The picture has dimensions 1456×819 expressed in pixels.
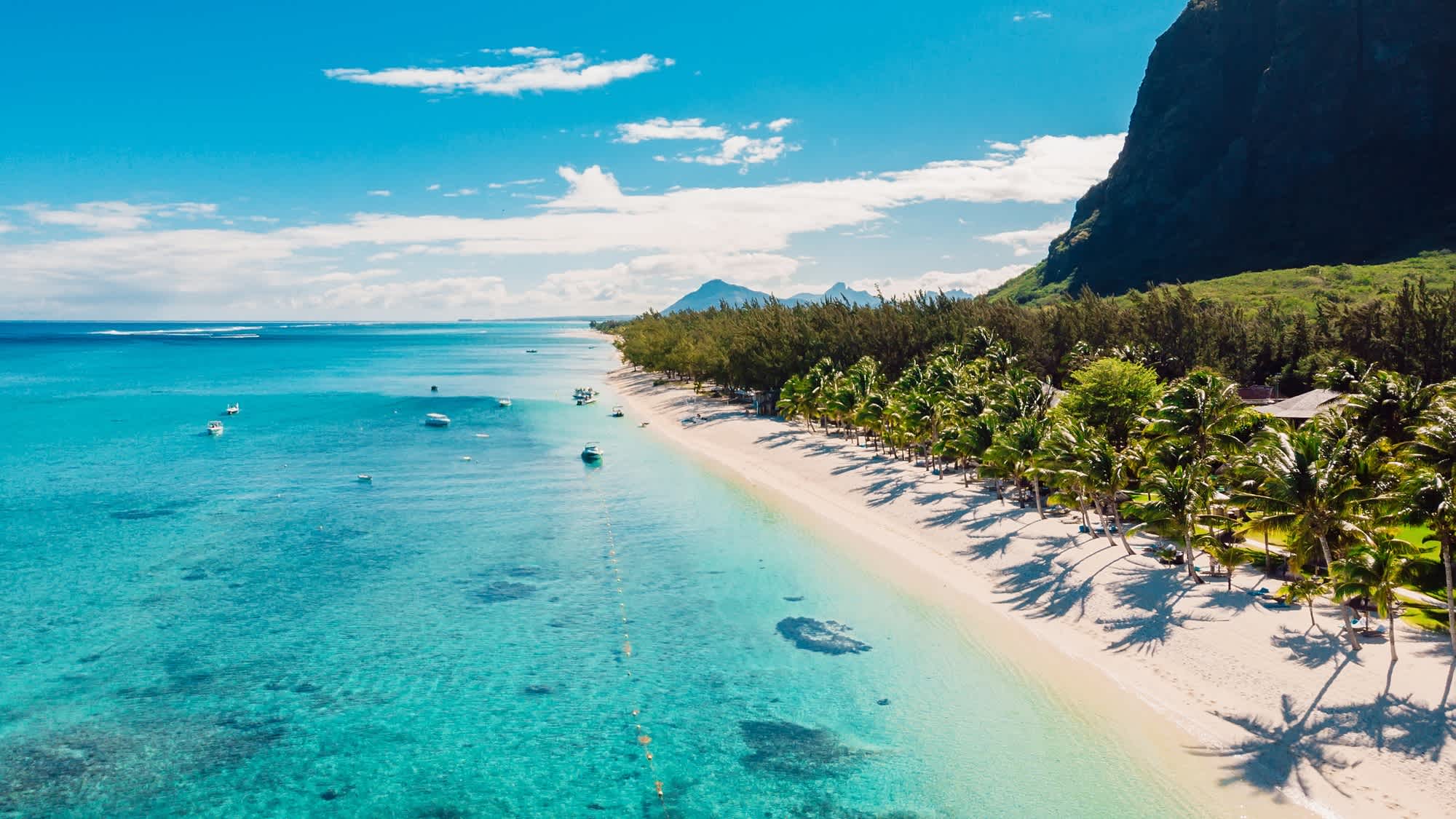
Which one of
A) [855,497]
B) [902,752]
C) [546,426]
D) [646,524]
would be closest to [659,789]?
[902,752]

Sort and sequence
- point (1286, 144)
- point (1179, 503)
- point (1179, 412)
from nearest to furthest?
point (1179, 503) < point (1179, 412) < point (1286, 144)

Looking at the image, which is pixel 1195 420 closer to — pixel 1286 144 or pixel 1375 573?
pixel 1375 573

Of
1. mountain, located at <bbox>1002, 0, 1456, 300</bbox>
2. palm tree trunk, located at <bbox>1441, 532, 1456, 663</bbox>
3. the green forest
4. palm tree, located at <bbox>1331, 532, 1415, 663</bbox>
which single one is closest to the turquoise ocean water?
palm tree, located at <bbox>1331, 532, 1415, 663</bbox>

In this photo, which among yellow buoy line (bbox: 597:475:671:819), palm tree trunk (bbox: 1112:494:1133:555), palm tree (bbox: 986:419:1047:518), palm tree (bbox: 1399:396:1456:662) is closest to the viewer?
palm tree (bbox: 1399:396:1456:662)

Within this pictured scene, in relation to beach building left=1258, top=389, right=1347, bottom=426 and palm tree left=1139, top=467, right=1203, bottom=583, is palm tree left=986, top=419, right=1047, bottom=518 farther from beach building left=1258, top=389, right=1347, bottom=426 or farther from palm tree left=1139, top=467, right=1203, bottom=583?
beach building left=1258, top=389, right=1347, bottom=426

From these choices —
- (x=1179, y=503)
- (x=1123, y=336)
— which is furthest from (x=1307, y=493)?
(x=1123, y=336)

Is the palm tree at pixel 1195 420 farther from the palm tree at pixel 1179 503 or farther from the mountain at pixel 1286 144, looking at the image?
the mountain at pixel 1286 144

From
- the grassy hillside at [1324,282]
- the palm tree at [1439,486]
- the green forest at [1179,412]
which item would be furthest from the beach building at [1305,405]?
the grassy hillside at [1324,282]
